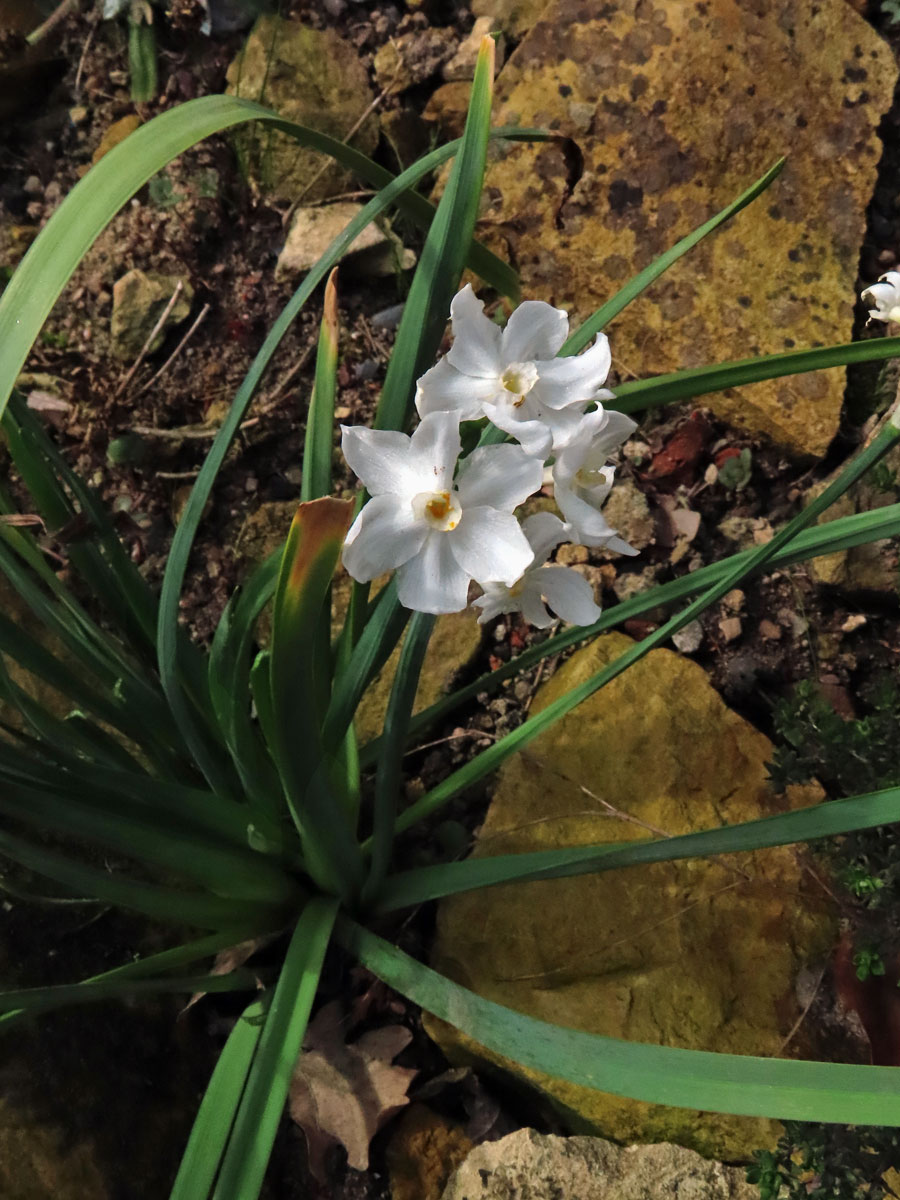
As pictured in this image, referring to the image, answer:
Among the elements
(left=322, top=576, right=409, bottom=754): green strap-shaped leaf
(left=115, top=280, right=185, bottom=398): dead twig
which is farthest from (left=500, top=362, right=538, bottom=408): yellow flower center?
(left=115, top=280, right=185, bottom=398): dead twig

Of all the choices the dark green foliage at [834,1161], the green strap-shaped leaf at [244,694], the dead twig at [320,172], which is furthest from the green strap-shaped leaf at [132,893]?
the dead twig at [320,172]

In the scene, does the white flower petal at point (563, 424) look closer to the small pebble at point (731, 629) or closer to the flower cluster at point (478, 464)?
the flower cluster at point (478, 464)

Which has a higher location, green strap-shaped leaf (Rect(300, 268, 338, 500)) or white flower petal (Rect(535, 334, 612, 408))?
green strap-shaped leaf (Rect(300, 268, 338, 500))

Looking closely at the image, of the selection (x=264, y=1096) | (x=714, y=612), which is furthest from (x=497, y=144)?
(x=264, y=1096)

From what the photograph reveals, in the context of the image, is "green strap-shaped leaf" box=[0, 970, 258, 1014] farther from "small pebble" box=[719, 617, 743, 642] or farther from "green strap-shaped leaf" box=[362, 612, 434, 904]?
"small pebble" box=[719, 617, 743, 642]

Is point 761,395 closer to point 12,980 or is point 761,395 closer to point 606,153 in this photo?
point 606,153

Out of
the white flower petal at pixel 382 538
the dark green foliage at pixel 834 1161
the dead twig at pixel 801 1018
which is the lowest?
the dark green foliage at pixel 834 1161
